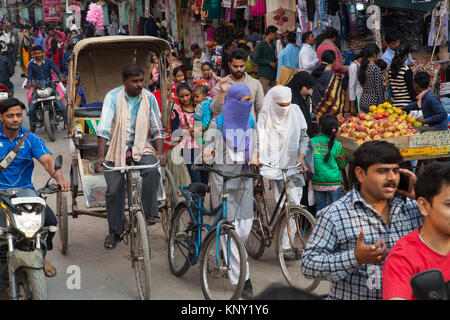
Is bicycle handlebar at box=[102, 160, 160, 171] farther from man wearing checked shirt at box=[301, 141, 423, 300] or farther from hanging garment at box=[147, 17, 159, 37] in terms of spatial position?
hanging garment at box=[147, 17, 159, 37]

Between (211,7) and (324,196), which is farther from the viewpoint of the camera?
(211,7)

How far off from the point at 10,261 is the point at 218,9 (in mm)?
13327

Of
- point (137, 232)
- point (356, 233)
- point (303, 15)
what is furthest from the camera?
point (303, 15)

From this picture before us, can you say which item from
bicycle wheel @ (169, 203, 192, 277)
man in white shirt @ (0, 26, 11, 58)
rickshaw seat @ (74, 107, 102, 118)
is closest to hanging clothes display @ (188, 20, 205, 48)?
man in white shirt @ (0, 26, 11, 58)

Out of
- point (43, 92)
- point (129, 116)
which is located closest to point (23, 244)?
point (129, 116)

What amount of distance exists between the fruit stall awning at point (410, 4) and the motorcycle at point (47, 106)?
6.63 metres

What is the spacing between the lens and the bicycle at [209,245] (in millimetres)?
5059

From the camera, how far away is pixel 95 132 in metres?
8.09

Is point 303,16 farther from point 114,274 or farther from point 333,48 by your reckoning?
point 114,274

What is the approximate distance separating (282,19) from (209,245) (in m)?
9.44

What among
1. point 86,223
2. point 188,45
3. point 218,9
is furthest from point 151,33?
point 86,223

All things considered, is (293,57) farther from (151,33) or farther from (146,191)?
(151,33)

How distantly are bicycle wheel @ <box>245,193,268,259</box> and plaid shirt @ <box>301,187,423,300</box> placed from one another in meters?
3.09

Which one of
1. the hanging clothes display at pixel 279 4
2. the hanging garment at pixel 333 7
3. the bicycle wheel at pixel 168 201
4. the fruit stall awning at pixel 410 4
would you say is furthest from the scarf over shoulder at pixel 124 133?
the hanging clothes display at pixel 279 4
